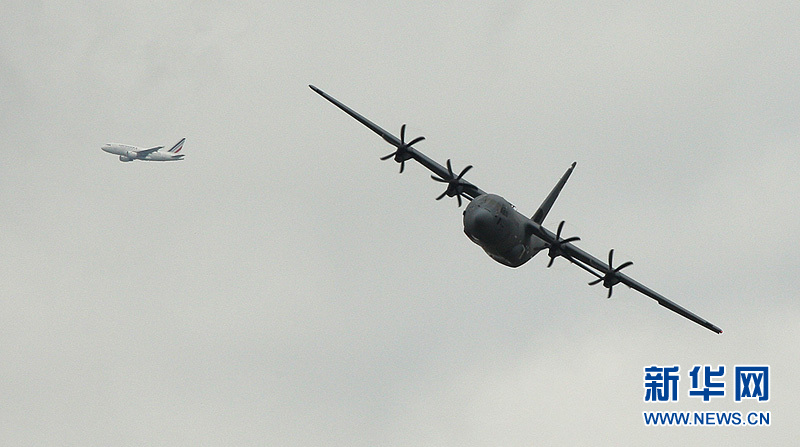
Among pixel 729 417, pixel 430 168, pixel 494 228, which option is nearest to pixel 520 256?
pixel 494 228

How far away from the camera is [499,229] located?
5734 centimetres

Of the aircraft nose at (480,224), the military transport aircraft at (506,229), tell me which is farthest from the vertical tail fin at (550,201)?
the aircraft nose at (480,224)

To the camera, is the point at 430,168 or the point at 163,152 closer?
the point at 430,168

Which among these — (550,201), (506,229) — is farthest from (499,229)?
(550,201)

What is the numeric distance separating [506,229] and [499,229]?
828 millimetres

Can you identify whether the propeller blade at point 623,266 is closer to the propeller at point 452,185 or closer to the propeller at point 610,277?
the propeller at point 610,277

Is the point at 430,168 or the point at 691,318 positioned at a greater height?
the point at 430,168

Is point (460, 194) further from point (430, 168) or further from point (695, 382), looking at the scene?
point (695, 382)

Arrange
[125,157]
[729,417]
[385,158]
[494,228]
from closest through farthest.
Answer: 1. [494,228]
2. [385,158]
3. [729,417]
4. [125,157]

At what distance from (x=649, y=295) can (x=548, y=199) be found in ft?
30.3

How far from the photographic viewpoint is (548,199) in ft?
213

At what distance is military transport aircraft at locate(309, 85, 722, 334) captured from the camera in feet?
187

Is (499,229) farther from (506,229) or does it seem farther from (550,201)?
(550,201)

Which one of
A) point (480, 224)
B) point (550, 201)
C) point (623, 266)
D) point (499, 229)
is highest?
point (550, 201)
